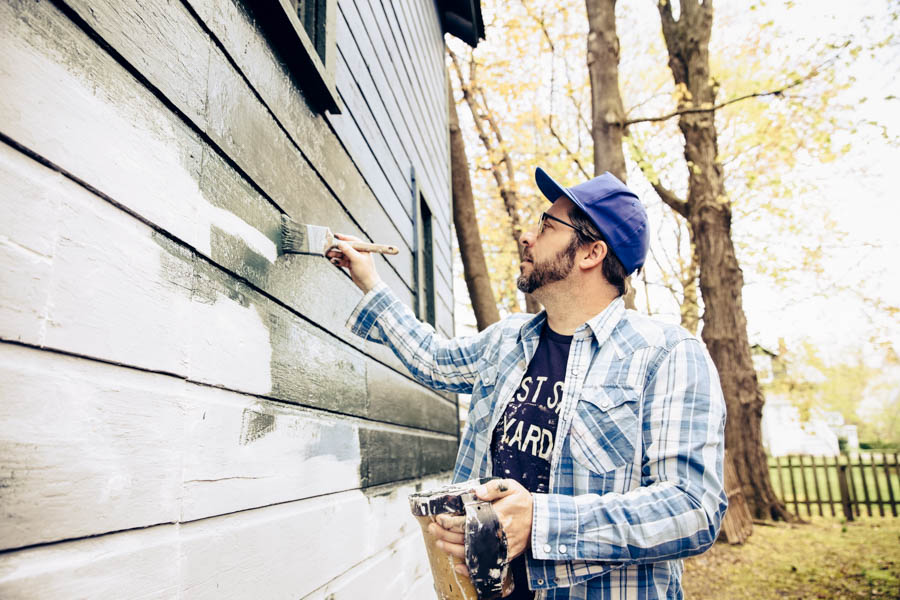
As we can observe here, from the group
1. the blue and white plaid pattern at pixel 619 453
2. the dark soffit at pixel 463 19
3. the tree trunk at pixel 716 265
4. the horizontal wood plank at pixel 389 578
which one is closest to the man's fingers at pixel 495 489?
the blue and white plaid pattern at pixel 619 453

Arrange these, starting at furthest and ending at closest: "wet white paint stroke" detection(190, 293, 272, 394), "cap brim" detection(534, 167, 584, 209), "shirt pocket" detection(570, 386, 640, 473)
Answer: "cap brim" detection(534, 167, 584, 209) → "shirt pocket" detection(570, 386, 640, 473) → "wet white paint stroke" detection(190, 293, 272, 394)

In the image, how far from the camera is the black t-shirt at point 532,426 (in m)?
1.89

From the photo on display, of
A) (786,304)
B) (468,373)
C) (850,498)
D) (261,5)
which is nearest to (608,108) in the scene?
(468,373)

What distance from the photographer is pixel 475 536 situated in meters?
1.38

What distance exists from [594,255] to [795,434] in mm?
48138

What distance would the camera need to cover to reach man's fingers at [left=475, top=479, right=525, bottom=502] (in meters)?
1.42

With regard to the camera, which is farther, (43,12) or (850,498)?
(850,498)

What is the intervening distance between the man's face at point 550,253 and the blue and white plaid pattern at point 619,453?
0.52 feet

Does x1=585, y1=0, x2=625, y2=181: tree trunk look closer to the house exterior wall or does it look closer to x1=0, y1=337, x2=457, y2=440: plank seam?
x1=0, y1=337, x2=457, y2=440: plank seam

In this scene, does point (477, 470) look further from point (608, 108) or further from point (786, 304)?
point (786, 304)

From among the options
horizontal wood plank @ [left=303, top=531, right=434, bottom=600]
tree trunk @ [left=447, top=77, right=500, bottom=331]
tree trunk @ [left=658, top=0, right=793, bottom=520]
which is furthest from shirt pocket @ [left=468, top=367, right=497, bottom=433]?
tree trunk @ [left=658, top=0, right=793, bottom=520]

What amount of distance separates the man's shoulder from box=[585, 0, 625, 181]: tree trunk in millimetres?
5538

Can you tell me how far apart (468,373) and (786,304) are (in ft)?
66.3

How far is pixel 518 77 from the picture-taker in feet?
45.6
